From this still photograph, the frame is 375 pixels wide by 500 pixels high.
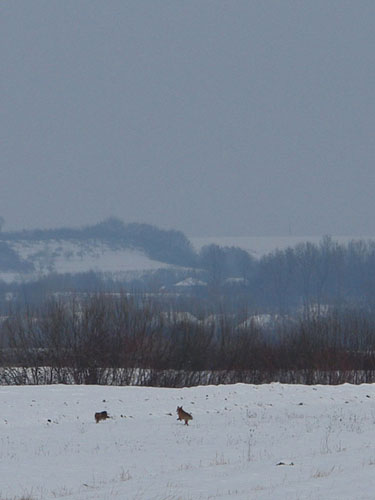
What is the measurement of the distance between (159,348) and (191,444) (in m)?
30.3

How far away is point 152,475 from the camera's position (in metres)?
14.2

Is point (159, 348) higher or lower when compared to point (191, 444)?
lower

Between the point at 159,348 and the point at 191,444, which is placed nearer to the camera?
the point at 191,444

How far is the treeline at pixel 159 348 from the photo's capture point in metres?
47.0

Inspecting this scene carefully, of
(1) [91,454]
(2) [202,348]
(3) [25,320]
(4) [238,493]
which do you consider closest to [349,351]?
(2) [202,348]

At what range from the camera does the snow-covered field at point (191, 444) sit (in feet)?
39.1

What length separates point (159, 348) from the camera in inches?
1906

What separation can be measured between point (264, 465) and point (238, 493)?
130 inches

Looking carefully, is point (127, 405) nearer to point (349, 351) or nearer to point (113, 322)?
point (113, 322)

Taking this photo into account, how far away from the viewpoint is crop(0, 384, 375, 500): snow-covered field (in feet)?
39.1

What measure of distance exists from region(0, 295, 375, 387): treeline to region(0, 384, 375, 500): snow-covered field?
1519 cm

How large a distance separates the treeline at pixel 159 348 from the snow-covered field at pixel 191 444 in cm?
1519

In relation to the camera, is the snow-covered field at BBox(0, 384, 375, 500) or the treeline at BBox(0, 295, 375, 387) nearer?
the snow-covered field at BBox(0, 384, 375, 500)

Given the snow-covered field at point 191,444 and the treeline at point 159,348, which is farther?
the treeline at point 159,348
